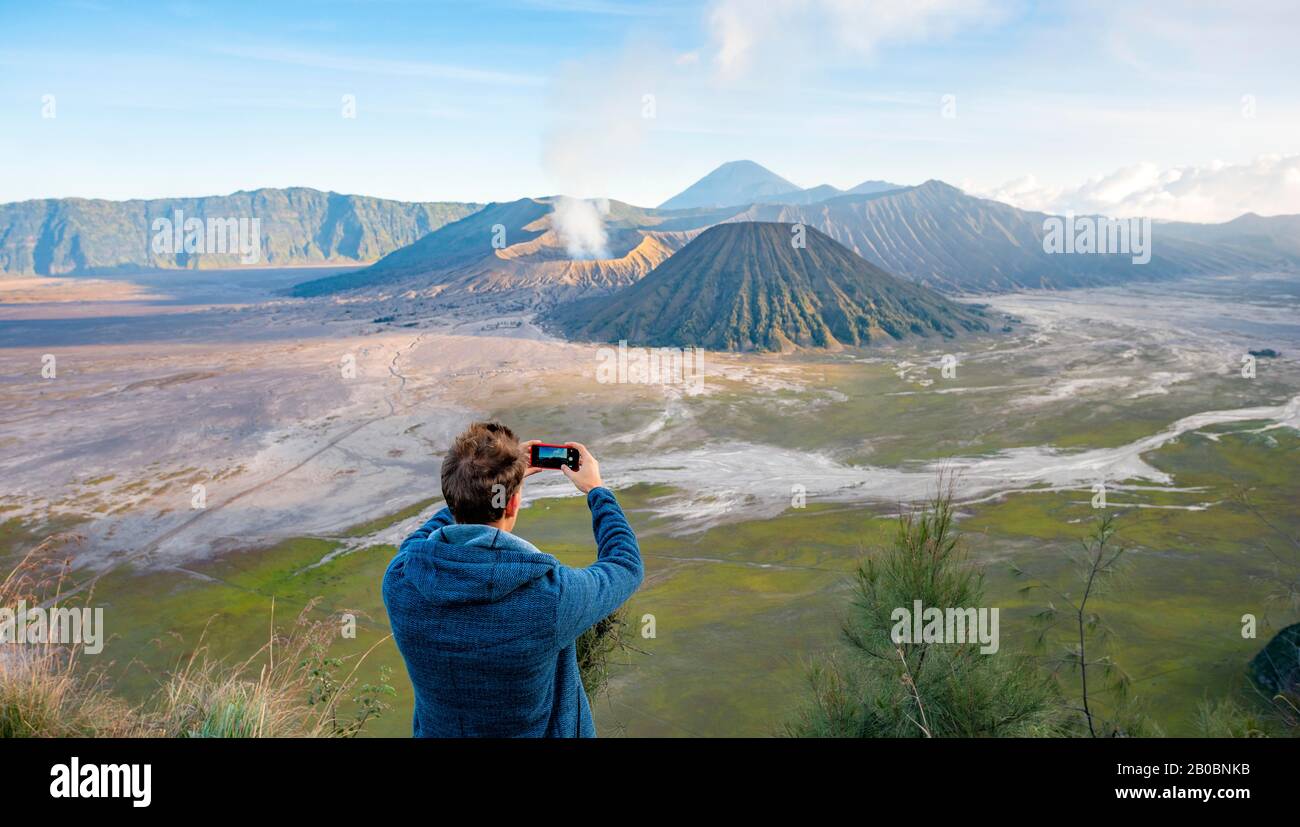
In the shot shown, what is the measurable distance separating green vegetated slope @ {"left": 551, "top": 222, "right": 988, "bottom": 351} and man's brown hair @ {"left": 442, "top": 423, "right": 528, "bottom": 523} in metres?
66.7

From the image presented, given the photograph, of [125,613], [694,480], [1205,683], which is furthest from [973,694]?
[694,480]

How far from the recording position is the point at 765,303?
73.9 meters

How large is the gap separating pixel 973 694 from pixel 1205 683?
44.2ft

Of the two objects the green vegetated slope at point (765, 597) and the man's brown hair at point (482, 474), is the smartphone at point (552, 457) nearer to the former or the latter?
the man's brown hair at point (482, 474)

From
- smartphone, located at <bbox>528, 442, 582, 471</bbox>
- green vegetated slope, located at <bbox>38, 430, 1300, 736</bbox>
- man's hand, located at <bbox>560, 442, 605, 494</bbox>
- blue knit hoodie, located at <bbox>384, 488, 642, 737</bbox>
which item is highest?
smartphone, located at <bbox>528, 442, 582, 471</bbox>

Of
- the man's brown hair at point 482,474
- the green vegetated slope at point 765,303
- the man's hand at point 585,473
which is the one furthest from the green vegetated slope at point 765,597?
the green vegetated slope at point 765,303

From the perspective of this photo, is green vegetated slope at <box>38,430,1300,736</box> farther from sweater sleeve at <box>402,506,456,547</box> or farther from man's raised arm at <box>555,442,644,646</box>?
sweater sleeve at <box>402,506,456,547</box>

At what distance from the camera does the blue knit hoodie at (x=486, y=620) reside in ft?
7.30

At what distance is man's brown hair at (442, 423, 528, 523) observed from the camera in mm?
2402

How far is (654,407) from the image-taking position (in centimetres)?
4706

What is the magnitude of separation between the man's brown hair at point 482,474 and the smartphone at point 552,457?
1.18ft

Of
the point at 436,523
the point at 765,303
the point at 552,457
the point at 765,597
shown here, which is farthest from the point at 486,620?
the point at 765,303

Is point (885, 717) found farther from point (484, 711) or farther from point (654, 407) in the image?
point (654, 407)

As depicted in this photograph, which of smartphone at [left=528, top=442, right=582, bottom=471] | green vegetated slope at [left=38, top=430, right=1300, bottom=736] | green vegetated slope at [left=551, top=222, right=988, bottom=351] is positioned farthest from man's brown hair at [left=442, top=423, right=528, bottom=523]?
green vegetated slope at [left=551, top=222, right=988, bottom=351]
